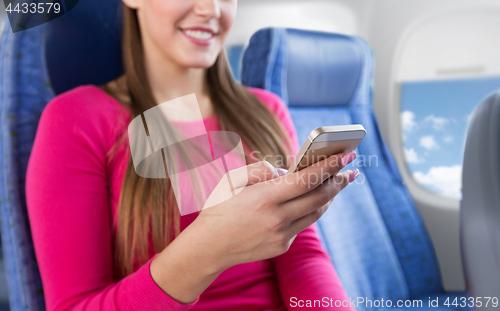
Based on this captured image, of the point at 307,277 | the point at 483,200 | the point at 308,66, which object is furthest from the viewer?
the point at 308,66

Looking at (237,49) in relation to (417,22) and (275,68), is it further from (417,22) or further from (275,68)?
(417,22)

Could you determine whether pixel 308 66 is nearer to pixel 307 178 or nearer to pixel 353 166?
pixel 353 166

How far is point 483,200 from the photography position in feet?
2.20

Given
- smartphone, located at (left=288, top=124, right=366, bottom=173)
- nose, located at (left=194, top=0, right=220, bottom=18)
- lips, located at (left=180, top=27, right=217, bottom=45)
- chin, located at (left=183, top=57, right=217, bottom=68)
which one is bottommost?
smartphone, located at (left=288, top=124, right=366, bottom=173)

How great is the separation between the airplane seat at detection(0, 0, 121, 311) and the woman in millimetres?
29

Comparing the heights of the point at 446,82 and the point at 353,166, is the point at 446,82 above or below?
above

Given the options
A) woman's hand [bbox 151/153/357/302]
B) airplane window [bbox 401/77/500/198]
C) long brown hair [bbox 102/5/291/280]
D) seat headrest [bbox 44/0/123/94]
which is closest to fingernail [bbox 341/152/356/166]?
woman's hand [bbox 151/153/357/302]

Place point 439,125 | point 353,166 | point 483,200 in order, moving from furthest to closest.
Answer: point 439,125
point 353,166
point 483,200

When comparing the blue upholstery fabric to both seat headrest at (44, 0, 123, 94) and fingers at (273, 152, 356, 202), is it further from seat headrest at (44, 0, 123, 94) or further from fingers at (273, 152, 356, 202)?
fingers at (273, 152, 356, 202)

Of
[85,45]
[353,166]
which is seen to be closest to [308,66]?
[353,166]

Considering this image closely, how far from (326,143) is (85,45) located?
38 cm

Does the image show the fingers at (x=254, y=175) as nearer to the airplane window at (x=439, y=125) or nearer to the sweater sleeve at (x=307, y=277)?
the sweater sleeve at (x=307, y=277)

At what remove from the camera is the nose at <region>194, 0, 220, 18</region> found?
48 cm

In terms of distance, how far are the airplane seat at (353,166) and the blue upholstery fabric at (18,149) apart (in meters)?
0.45
